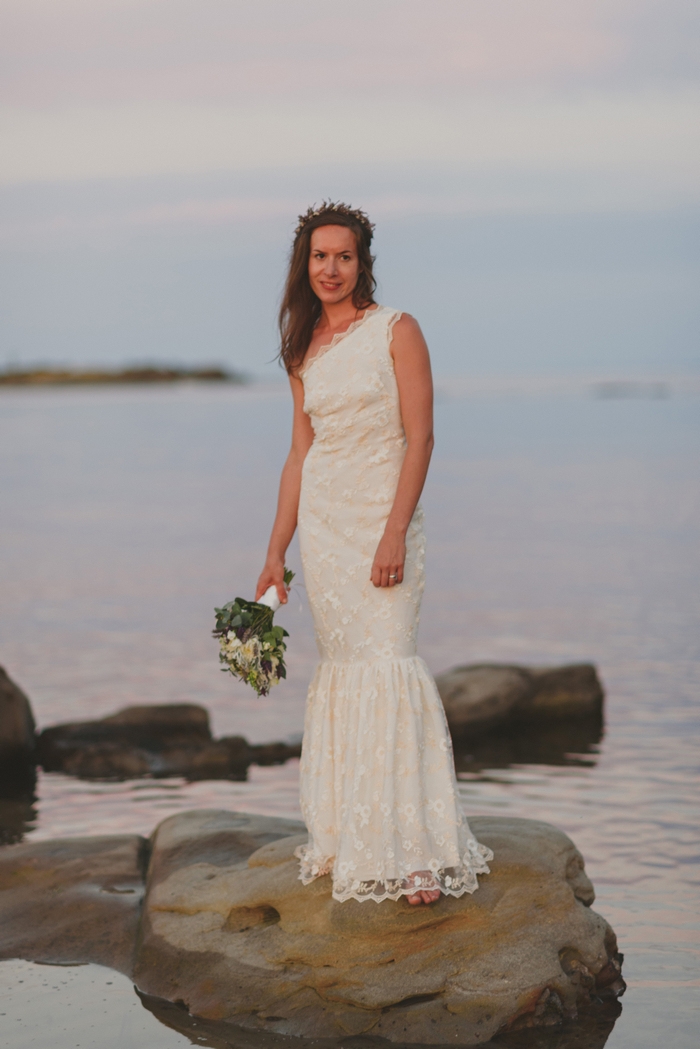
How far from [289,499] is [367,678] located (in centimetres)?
89

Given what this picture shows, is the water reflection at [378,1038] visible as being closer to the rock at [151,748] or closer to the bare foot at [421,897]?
the bare foot at [421,897]

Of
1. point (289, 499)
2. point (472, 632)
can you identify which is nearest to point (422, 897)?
point (289, 499)

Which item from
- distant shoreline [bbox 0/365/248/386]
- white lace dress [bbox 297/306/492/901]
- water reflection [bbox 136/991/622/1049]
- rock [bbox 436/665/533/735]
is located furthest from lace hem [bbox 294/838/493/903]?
distant shoreline [bbox 0/365/248/386]

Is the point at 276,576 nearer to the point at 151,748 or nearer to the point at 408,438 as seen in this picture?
the point at 408,438

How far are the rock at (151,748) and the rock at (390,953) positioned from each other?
11.4 ft

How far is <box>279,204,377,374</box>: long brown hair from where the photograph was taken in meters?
5.36

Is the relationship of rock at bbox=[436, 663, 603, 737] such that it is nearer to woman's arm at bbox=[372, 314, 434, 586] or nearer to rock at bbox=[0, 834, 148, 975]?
rock at bbox=[0, 834, 148, 975]

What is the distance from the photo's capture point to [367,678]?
17.2 ft

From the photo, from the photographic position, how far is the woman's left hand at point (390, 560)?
17.0ft

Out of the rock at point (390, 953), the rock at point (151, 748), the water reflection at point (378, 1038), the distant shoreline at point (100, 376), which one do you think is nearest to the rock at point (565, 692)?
the rock at point (151, 748)

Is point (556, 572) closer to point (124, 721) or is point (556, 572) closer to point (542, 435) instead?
point (124, 721)

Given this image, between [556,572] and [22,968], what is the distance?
43.7ft

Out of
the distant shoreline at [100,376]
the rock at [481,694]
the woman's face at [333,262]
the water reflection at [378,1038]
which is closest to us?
the water reflection at [378,1038]

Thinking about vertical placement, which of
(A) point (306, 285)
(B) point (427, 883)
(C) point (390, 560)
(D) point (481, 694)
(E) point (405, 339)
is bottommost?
(D) point (481, 694)
